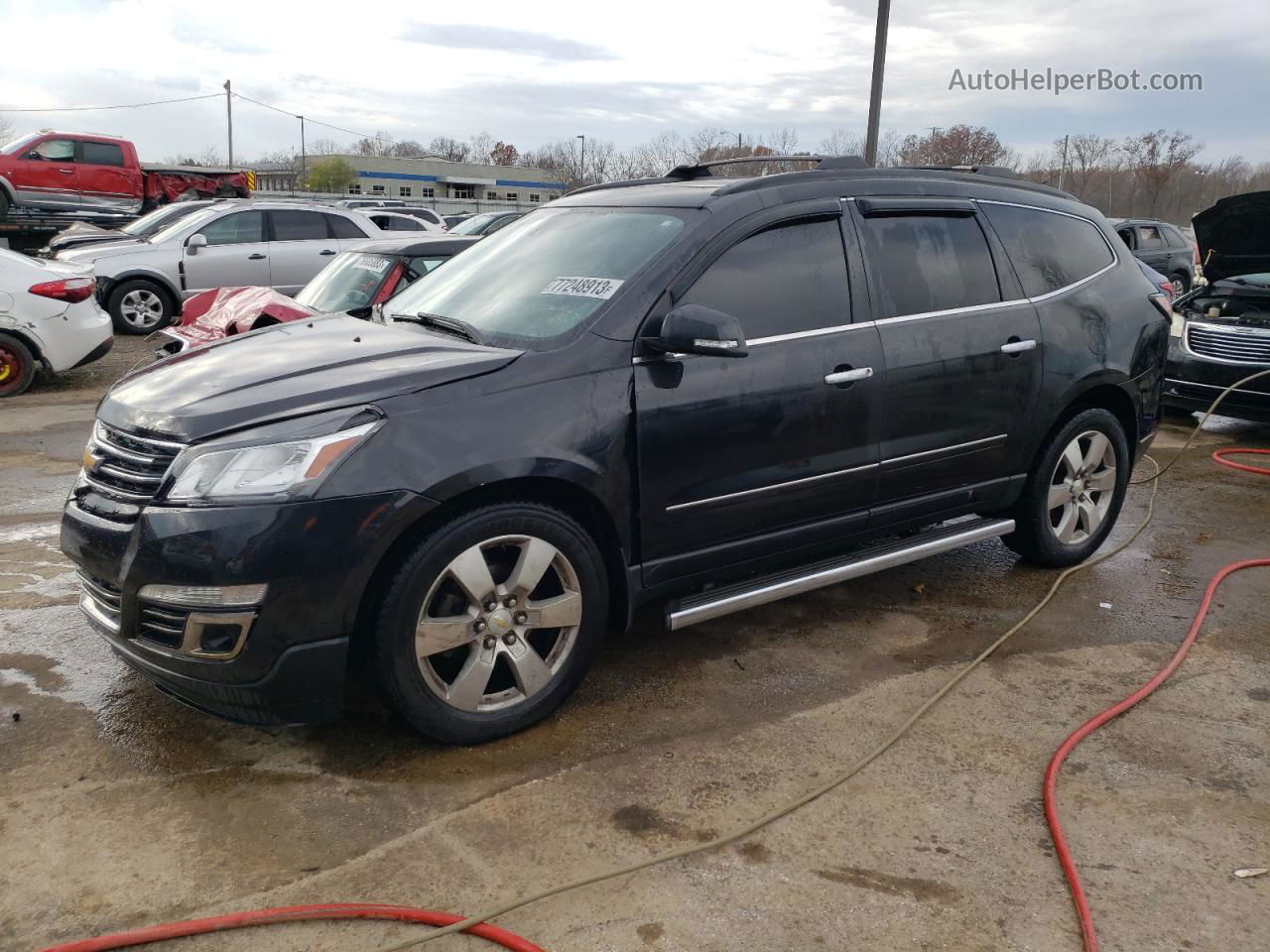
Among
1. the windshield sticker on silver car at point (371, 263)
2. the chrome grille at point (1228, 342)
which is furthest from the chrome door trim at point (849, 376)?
the chrome grille at point (1228, 342)

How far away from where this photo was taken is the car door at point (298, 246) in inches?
504

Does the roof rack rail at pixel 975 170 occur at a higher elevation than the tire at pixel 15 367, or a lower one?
higher

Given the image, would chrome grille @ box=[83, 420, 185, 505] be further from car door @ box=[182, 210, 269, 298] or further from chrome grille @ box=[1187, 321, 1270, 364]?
car door @ box=[182, 210, 269, 298]

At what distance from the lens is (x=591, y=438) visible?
10.7 feet

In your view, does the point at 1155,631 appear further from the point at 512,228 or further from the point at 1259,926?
the point at 512,228

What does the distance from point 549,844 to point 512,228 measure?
283cm

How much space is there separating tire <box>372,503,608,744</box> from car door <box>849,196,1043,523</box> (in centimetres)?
148

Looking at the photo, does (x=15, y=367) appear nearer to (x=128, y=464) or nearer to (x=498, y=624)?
(x=128, y=464)

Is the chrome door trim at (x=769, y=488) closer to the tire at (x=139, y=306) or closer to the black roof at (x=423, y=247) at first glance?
the black roof at (x=423, y=247)

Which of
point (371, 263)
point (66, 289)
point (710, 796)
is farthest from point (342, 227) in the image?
point (710, 796)

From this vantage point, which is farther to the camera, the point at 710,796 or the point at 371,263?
the point at 371,263

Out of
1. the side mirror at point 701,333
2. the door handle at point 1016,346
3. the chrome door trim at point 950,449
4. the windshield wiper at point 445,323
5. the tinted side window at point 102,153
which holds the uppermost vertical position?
the tinted side window at point 102,153

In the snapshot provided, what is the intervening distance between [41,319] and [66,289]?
37 cm

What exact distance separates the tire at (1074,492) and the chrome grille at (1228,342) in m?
4.08
